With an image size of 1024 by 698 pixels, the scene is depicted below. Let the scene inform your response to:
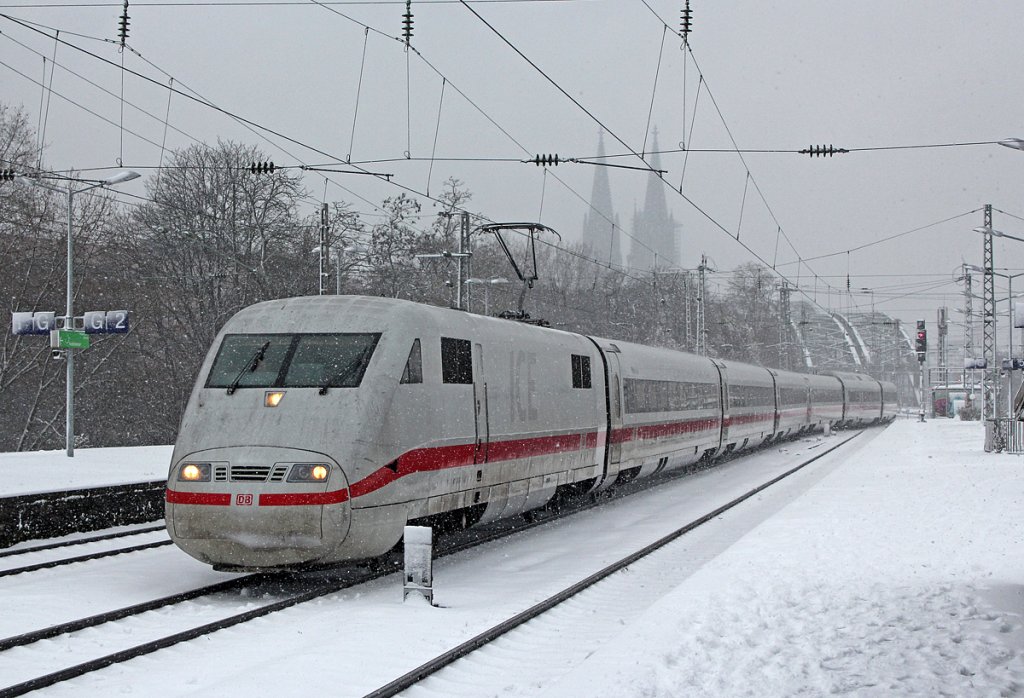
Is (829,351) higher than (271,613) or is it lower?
higher

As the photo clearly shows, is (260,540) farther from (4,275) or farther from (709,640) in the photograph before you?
(4,275)

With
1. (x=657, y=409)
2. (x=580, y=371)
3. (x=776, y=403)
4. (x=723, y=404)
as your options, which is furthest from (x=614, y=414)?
(x=776, y=403)

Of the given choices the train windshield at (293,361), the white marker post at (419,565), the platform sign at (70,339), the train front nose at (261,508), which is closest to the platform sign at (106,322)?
the platform sign at (70,339)

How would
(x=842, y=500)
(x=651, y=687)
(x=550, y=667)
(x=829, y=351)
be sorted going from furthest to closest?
(x=829, y=351)
(x=842, y=500)
(x=550, y=667)
(x=651, y=687)

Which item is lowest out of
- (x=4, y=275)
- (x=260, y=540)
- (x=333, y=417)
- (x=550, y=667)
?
(x=550, y=667)

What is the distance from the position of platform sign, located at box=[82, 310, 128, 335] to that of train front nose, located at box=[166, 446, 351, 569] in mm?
12353

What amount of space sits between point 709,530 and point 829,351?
146 m

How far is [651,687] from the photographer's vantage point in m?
7.18

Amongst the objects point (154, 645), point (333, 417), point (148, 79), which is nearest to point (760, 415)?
point (148, 79)

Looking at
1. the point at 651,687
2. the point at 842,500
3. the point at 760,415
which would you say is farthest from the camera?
the point at 760,415

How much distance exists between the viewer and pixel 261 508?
33.4 feet

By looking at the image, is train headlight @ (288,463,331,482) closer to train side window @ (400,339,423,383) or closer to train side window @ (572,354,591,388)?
train side window @ (400,339,423,383)

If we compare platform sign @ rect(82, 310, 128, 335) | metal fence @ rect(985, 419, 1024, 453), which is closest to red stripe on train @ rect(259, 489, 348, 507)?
platform sign @ rect(82, 310, 128, 335)

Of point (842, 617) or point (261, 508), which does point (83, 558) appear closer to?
point (261, 508)
